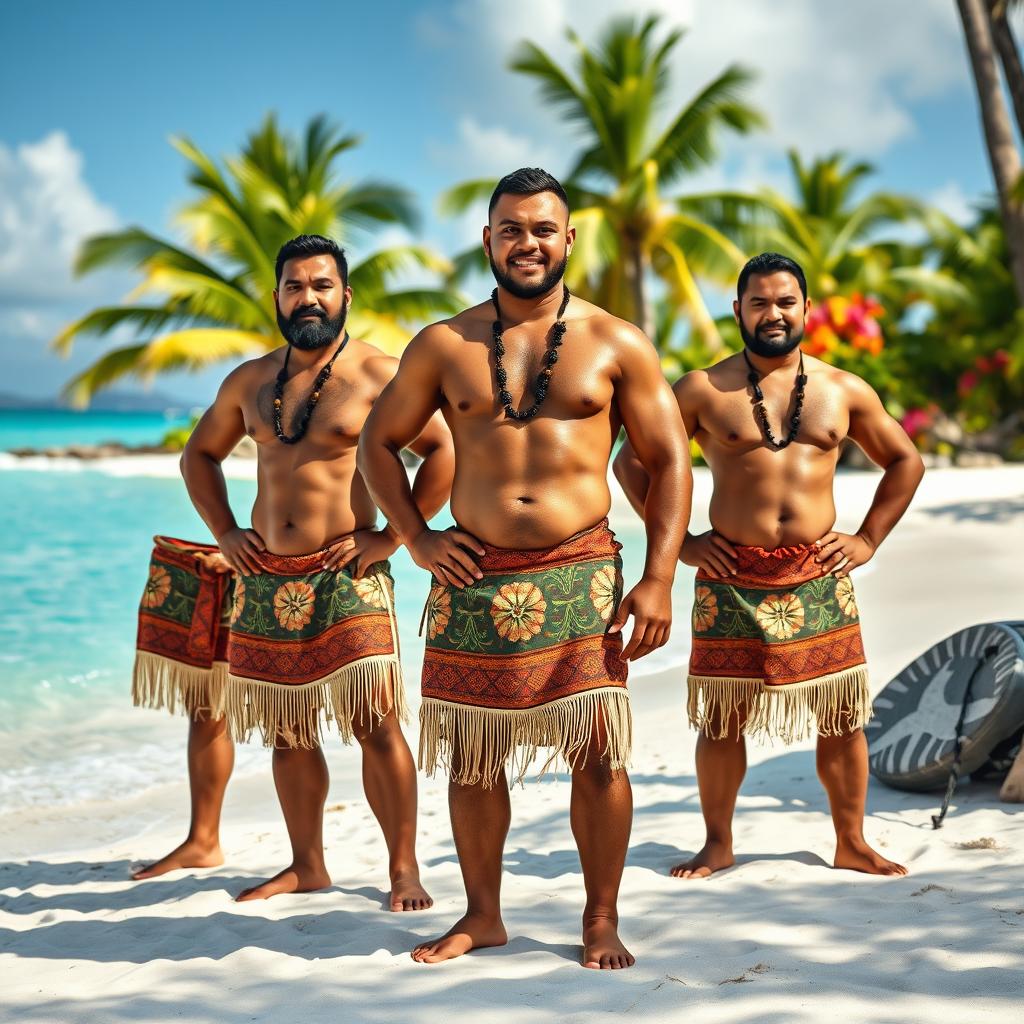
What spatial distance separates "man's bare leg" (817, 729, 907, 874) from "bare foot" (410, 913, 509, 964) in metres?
1.15

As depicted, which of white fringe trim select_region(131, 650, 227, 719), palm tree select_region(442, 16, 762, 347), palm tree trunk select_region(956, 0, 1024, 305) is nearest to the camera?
white fringe trim select_region(131, 650, 227, 719)

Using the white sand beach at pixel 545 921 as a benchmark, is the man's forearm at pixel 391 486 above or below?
above

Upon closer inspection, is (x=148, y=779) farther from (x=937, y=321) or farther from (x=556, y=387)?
(x=937, y=321)

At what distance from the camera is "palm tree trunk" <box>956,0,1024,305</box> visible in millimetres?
14164

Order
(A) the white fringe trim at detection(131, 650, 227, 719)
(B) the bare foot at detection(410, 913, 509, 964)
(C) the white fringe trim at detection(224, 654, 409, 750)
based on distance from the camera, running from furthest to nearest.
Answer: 1. (A) the white fringe trim at detection(131, 650, 227, 719)
2. (C) the white fringe trim at detection(224, 654, 409, 750)
3. (B) the bare foot at detection(410, 913, 509, 964)

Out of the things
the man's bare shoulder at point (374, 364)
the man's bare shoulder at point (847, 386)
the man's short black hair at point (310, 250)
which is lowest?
the man's bare shoulder at point (847, 386)

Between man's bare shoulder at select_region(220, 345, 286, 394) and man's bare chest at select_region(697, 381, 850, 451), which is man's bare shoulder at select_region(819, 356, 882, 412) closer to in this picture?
man's bare chest at select_region(697, 381, 850, 451)

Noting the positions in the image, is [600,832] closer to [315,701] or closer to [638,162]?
[315,701]

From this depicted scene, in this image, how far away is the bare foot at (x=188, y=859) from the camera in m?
4.32

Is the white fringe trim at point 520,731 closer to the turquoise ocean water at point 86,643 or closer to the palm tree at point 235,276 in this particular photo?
the turquoise ocean water at point 86,643

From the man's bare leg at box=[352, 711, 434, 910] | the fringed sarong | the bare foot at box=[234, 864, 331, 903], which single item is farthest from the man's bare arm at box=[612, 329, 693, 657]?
the fringed sarong

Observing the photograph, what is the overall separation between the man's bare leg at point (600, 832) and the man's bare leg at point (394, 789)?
78cm

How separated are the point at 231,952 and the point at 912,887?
1.91 m

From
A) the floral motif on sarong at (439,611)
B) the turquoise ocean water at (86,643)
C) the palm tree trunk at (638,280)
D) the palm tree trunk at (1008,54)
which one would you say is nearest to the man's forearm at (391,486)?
the floral motif on sarong at (439,611)
